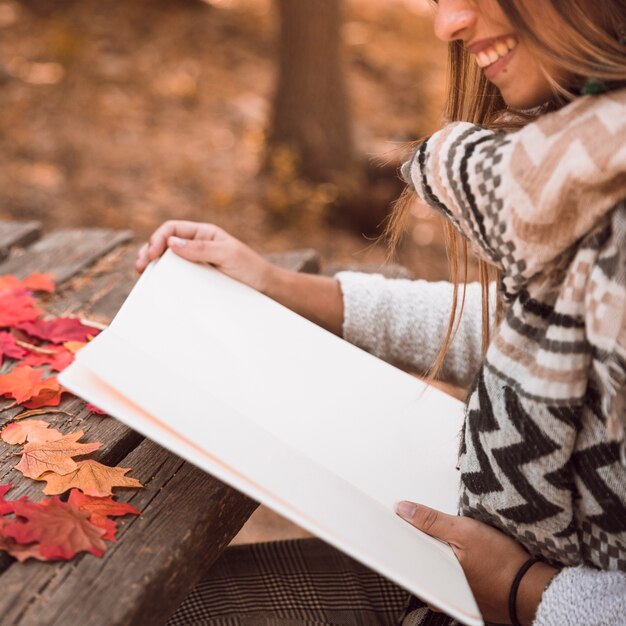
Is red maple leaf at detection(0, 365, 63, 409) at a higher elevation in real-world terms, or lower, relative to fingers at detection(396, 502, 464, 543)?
lower

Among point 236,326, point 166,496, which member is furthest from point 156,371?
point 236,326

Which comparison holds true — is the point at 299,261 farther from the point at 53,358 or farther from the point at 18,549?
the point at 18,549

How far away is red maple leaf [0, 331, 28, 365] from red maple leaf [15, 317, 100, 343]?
4cm

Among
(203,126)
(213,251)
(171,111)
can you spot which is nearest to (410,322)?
(213,251)

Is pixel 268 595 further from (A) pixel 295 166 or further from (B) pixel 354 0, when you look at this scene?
(B) pixel 354 0

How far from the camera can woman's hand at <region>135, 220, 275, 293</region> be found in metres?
1.47

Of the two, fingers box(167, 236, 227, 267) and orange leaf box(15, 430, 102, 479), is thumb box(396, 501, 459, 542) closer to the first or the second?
orange leaf box(15, 430, 102, 479)

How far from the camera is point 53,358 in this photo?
1.45 m

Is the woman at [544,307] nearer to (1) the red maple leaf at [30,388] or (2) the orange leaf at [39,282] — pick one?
(1) the red maple leaf at [30,388]

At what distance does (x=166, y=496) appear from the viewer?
1098 mm

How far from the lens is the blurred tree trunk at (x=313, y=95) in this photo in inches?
170

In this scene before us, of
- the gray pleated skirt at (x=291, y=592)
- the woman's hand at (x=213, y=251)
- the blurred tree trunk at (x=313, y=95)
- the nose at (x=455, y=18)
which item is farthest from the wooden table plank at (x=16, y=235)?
the blurred tree trunk at (x=313, y=95)

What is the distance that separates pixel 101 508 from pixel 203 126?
159 inches

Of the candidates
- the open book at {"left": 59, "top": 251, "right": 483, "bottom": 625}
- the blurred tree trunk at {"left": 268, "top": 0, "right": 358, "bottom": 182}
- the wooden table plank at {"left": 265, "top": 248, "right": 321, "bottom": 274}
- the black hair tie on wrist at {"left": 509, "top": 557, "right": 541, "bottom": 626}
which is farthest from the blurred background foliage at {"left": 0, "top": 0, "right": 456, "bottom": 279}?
the black hair tie on wrist at {"left": 509, "top": 557, "right": 541, "bottom": 626}
